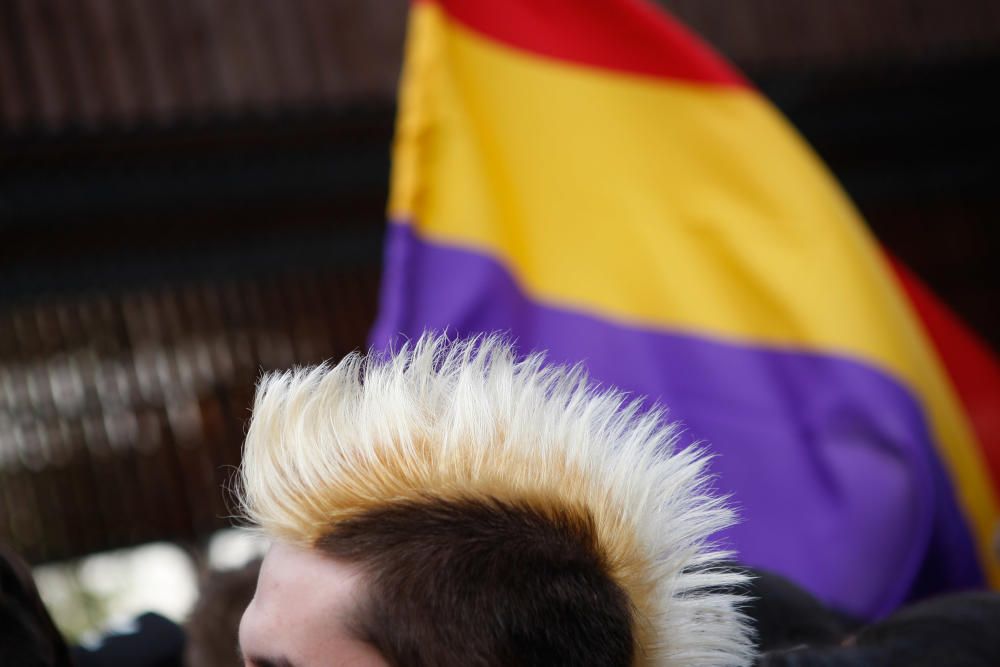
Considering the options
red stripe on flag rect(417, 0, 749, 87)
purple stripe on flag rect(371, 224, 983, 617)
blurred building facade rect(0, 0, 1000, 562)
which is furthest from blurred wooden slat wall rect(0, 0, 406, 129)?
purple stripe on flag rect(371, 224, 983, 617)

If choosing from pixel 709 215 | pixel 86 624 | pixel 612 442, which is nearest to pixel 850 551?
pixel 709 215

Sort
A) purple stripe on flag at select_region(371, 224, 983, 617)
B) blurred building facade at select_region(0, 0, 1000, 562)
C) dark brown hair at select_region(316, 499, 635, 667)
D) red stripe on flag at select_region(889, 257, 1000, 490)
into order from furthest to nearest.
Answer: blurred building facade at select_region(0, 0, 1000, 562) < red stripe on flag at select_region(889, 257, 1000, 490) < purple stripe on flag at select_region(371, 224, 983, 617) < dark brown hair at select_region(316, 499, 635, 667)

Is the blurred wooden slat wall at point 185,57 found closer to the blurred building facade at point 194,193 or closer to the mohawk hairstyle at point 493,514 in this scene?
the blurred building facade at point 194,193

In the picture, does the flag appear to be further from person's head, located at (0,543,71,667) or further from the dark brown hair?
the dark brown hair

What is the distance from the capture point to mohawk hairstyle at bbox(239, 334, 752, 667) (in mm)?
667

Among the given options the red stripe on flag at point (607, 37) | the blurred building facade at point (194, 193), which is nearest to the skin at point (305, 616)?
the red stripe on flag at point (607, 37)

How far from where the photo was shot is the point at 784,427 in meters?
1.67

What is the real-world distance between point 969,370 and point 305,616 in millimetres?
1665

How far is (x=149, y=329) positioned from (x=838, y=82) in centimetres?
204

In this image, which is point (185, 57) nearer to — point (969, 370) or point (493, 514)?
point (969, 370)

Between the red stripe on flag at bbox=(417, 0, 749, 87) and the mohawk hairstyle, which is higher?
the red stripe on flag at bbox=(417, 0, 749, 87)

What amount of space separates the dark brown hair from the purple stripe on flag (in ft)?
2.86

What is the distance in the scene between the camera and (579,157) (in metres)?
1.85

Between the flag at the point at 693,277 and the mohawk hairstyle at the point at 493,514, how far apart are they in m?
0.84
